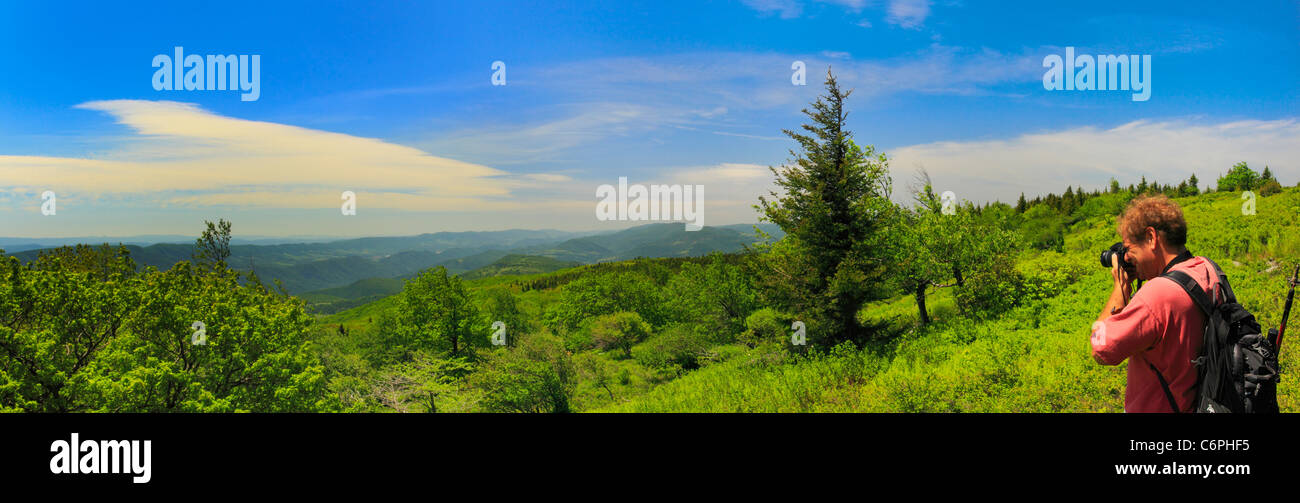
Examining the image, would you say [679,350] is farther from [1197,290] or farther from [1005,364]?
[1197,290]

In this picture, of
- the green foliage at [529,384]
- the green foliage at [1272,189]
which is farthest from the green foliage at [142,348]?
the green foliage at [1272,189]

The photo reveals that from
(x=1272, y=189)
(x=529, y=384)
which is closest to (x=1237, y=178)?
(x=1272, y=189)

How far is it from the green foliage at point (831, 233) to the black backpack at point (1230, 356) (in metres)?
17.2

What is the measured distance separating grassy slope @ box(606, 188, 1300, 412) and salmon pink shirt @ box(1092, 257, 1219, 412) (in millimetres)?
5913

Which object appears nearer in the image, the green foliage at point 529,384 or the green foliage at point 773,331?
the green foliage at point 773,331

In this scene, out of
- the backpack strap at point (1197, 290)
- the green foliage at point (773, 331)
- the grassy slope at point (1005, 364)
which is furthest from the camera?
the green foliage at point (773, 331)

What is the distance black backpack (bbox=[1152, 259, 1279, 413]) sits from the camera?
300 cm

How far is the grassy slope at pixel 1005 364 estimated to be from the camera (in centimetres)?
913

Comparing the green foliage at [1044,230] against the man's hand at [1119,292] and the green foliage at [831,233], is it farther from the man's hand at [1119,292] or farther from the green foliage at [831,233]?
the man's hand at [1119,292]

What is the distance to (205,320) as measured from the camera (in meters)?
25.1

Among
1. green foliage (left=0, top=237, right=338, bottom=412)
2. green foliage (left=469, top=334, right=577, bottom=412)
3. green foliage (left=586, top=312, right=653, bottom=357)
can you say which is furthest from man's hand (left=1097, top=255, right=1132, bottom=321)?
green foliage (left=586, top=312, right=653, bottom=357)

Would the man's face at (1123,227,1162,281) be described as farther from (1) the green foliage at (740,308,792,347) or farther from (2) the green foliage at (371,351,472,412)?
(2) the green foliage at (371,351,472,412)
